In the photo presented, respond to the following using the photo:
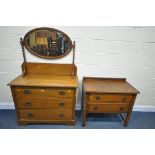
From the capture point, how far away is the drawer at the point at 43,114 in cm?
228

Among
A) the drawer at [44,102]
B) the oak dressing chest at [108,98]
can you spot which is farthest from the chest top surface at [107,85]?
the drawer at [44,102]

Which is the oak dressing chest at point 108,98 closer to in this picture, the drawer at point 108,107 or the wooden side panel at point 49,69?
the drawer at point 108,107

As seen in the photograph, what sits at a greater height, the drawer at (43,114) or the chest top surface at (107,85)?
the chest top surface at (107,85)

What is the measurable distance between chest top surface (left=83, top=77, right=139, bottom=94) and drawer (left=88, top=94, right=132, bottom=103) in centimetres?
9

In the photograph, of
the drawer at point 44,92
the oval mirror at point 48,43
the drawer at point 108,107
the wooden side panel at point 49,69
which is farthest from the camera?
the wooden side panel at point 49,69

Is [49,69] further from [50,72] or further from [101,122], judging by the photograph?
[101,122]

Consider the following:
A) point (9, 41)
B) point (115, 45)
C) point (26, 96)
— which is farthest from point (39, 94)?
point (115, 45)

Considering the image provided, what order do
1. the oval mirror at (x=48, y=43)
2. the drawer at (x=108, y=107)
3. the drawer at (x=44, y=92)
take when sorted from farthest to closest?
the oval mirror at (x=48, y=43), the drawer at (x=108, y=107), the drawer at (x=44, y=92)

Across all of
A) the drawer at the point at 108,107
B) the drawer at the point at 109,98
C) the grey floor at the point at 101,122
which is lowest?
the grey floor at the point at 101,122

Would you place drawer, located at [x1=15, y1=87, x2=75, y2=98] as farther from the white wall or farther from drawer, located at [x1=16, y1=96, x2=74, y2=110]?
the white wall

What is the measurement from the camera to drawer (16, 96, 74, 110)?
85.9 inches

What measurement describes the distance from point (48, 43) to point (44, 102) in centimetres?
106

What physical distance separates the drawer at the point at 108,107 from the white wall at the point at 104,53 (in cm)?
68

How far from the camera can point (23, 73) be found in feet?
7.97
